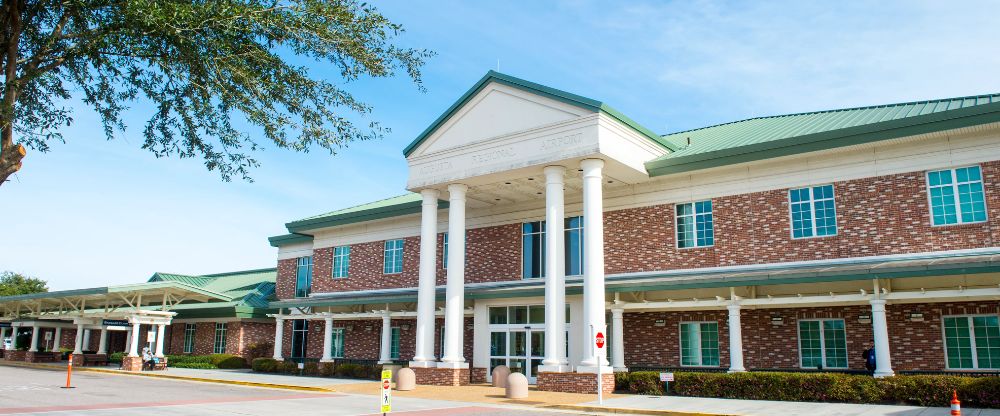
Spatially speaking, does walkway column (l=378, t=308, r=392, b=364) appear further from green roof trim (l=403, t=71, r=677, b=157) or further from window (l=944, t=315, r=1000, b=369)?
window (l=944, t=315, r=1000, b=369)

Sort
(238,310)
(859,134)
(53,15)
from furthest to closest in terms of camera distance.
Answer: (238,310), (859,134), (53,15)

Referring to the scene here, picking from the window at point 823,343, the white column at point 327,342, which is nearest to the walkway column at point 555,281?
the window at point 823,343

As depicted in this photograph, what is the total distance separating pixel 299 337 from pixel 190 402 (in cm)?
1937

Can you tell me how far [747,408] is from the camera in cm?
1783

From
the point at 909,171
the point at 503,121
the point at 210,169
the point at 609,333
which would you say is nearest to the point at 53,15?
the point at 210,169

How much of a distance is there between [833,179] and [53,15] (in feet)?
66.4

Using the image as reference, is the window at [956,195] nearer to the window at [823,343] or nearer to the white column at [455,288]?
the window at [823,343]

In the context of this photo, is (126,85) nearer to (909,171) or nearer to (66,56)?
(66,56)

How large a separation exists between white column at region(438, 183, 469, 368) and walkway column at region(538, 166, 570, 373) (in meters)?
3.93

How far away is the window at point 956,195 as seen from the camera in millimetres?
20719

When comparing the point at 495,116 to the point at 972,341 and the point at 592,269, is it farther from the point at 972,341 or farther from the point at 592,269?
the point at 972,341

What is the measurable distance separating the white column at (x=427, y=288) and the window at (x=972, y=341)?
1591 cm

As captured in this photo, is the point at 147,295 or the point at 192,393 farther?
the point at 147,295

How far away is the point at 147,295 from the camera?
129 ft
